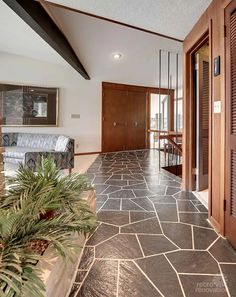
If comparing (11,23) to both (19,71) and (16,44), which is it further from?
(19,71)

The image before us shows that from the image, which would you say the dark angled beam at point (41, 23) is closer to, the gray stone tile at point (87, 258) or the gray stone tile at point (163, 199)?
the gray stone tile at point (87, 258)

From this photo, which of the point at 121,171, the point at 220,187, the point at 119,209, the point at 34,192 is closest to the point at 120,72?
the point at 121,171

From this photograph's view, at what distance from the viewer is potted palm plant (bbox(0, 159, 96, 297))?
85 centimetres

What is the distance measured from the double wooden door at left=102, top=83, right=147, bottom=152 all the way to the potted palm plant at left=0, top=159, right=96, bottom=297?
5.99m

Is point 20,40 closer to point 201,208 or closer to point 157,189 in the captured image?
point 157,189

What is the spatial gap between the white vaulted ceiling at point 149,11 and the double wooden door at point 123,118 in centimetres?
496

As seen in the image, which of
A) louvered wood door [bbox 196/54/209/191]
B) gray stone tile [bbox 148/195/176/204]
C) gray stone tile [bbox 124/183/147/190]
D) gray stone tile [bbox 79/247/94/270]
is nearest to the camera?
gray stone tile [bbox 79/247/94/270]

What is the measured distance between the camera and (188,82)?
3293mm

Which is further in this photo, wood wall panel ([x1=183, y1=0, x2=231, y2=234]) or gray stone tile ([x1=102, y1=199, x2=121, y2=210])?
gray stone tile ([x1=102, y1=199, x2=121, y2=210])

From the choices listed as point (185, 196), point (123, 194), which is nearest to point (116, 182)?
point (123, 194)

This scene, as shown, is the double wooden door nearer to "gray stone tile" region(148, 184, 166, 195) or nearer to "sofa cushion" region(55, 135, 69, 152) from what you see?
"sofa cushion" region(55, 135, 69, 152)

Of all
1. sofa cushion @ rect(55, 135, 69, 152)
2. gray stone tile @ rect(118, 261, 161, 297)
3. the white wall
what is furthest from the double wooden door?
gray stone tile @ rect(118, 261, 161, 297)

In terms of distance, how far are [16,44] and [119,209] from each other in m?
4.53

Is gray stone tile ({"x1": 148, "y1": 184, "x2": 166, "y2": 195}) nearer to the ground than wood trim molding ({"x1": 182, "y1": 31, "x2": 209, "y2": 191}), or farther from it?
nearer to the ground
